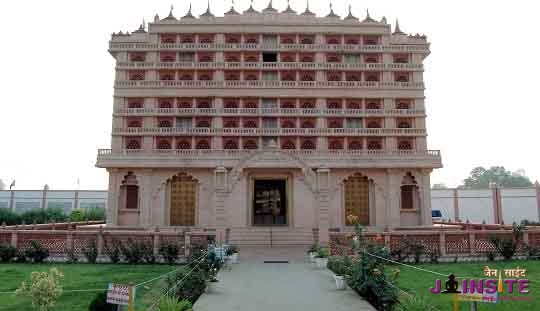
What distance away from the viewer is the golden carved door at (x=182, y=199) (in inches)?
1427

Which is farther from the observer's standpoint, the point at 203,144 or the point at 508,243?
the point at 203,144

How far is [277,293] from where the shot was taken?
13344 mm

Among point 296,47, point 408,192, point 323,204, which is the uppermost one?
point 296,47

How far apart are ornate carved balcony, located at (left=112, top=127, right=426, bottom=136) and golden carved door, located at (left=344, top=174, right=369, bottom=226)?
4.39 m

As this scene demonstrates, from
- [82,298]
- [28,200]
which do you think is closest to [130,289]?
[82,298]

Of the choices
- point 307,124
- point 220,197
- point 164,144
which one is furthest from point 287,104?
point 220,197

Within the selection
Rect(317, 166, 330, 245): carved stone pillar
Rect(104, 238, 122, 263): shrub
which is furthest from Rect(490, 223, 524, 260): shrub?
Rect(104, 238, 122, 263): shrub

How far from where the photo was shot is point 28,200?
59.8m

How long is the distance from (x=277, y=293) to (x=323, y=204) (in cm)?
1200

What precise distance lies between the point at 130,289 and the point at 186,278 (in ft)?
15.3

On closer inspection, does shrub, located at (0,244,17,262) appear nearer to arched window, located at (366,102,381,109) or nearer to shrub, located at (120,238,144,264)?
shrub, located at (120,238,144,264)

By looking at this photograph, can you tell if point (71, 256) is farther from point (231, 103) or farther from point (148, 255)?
point (231, 103)

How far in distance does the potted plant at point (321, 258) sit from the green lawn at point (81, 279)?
729 cm

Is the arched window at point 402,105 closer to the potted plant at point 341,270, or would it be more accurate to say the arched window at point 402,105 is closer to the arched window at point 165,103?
the arched window at point 165,103
